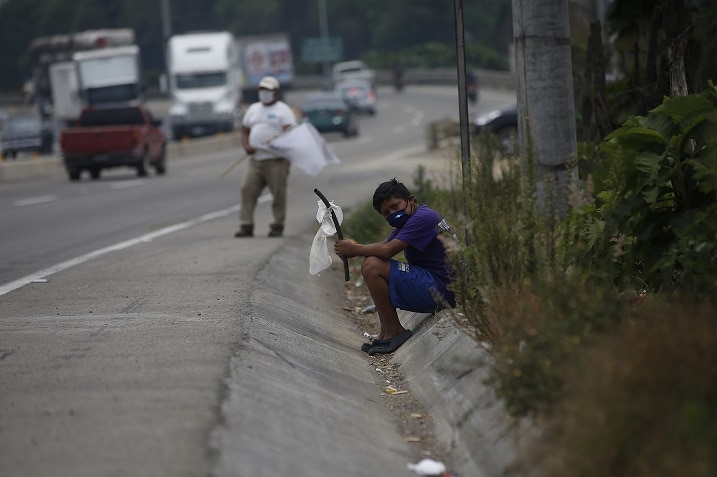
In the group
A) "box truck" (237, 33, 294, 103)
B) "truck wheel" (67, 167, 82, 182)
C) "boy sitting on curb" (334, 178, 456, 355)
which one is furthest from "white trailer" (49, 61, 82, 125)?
"boy sitting on curb" (334, 178, 456, 355)

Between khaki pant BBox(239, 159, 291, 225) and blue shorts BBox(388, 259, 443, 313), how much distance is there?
6597 mm

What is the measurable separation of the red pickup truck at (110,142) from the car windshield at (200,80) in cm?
2088

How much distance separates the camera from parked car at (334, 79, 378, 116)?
6462 cm

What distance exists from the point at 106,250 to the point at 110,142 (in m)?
17.5

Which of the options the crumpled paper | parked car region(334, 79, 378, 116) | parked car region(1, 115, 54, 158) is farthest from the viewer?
parked car region(334, 79, 378, 116)

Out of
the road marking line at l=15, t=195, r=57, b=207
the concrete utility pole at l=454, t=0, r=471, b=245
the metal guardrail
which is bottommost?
the metal guardrail

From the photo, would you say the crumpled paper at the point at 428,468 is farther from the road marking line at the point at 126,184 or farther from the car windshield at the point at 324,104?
the car windshield at the point at 324,104

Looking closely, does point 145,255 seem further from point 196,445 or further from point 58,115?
point 58,115

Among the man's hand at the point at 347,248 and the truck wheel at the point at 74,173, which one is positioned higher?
the man's hand at the point at 347,248

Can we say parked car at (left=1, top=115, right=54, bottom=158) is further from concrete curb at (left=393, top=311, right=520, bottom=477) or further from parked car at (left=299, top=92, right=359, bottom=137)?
concrete curb at (left=393, top=311, right=520, bottom=477)

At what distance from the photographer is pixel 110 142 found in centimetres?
3172

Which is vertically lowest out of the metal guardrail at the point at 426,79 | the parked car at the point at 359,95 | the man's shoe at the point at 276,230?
the metal guardrail at the point at 426,79

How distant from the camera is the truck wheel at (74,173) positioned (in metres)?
32.5

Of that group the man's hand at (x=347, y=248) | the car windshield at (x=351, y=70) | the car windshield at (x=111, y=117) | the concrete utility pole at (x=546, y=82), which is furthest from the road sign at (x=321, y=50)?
the man's hand at (x=347, y=248)
